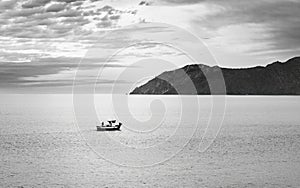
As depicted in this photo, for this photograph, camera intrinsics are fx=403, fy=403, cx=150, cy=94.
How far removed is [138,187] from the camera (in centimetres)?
4353

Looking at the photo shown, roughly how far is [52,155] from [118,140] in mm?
24695

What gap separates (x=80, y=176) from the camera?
48344 mm

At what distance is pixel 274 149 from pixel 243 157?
38.7 feet

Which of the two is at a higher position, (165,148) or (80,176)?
(80,176)

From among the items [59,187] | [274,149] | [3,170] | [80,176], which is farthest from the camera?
[274,149]

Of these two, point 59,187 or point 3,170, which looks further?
point 3,170

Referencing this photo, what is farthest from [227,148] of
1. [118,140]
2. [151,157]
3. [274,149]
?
[118,140]

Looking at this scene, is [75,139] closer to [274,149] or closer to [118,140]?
[118,140]

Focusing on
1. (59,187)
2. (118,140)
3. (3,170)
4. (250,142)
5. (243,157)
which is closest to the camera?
(59,187)

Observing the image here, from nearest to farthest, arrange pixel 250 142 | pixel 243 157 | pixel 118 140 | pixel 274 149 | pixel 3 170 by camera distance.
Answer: pixel 3 170
pixel 243 157
pixel 274 149
pixel 250 142
pixel 118 140

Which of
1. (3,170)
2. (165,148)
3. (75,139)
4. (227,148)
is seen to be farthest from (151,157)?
(75,139)

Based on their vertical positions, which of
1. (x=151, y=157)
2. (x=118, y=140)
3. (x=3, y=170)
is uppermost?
(x=3, y=170)

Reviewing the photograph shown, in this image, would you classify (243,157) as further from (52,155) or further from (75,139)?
(75,139)

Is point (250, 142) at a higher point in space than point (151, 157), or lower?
lower
